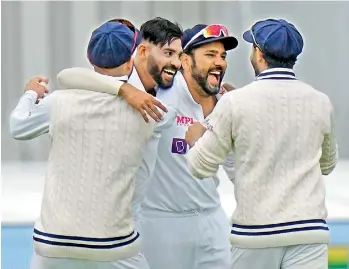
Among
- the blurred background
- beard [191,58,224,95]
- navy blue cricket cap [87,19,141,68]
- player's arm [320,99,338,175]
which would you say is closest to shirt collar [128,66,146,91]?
beard [191,58,224,95]

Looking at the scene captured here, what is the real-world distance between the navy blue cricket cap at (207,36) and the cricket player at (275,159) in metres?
0.51

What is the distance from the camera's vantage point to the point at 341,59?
912 centimetres

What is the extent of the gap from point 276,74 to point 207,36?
0.58 meters

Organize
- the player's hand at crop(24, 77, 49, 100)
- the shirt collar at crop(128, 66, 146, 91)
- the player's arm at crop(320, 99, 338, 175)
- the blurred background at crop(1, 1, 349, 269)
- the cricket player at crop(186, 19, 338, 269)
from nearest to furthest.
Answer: the cricket player at crop(186, 19, 338, 269), the player's arm at crop(320, 99, 338, 175), the player's hand at crop(24, 77, 49, 100), the shirt collar at crop(128, 66, 146, 91), the blurred background at crop(1, 1, 349, 269)

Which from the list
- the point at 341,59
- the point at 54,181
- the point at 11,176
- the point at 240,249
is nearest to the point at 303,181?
the point at 240,249

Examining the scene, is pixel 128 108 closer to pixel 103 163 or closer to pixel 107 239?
pixel 103 163

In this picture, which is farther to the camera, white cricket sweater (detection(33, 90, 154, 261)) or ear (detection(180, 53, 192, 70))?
ear (detection(180, 53, 192, 70))

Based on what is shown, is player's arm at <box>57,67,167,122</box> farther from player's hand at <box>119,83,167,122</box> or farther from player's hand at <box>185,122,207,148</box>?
player's hand at <box>185,122,207,148</box>

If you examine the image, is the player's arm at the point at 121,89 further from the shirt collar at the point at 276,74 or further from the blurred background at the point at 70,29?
the blurred background at the point at 70,29

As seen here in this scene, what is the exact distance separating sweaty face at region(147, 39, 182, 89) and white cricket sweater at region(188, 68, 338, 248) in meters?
0.63

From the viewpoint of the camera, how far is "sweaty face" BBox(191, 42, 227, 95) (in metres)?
3.01

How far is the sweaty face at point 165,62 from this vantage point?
3.05m

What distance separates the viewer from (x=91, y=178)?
2412mm

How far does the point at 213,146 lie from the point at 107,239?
399 mm
